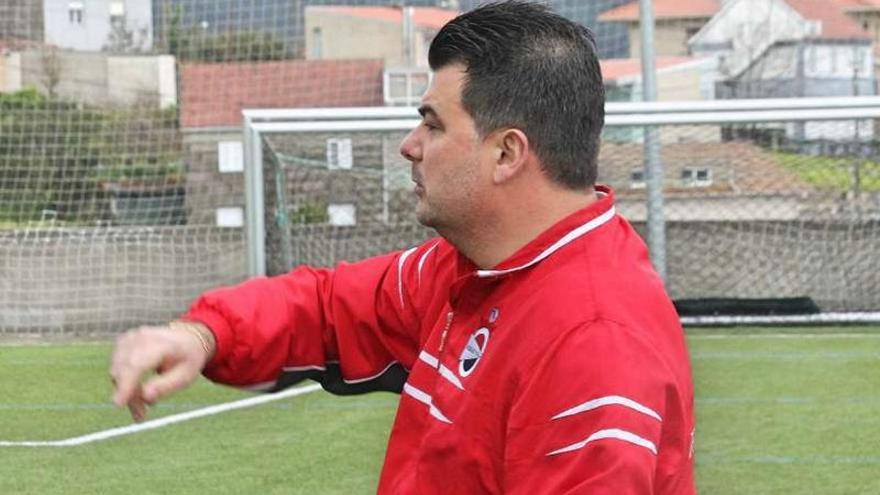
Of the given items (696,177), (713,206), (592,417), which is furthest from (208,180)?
(592,417)

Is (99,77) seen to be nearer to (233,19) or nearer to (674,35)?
(233,19)

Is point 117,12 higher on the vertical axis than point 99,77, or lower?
higher

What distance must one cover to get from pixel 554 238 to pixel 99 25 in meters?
13.2

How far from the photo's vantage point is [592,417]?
2275 millimetres

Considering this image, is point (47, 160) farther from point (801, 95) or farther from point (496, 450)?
point (496, 450)

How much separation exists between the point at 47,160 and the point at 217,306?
1063 centimetres

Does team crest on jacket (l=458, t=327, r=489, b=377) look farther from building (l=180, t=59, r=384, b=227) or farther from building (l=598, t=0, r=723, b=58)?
building (l=598, t=0, r=723, b=58)

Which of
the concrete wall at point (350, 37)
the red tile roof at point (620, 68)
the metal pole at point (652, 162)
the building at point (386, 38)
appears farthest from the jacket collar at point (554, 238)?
the concrete wall at point (350, 37)

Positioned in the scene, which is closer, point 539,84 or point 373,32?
point 539,84

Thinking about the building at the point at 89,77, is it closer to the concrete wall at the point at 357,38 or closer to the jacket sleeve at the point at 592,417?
the concrete wall at the point at 357,38

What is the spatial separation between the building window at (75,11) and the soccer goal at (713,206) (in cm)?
330

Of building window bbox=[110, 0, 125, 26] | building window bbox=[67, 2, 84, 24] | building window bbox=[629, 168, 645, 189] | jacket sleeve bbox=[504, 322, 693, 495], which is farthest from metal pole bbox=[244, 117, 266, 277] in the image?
jacket sleeve bbox=[504, 322, 693, 495]

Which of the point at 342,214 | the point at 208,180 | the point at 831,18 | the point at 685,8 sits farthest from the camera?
the point at 685,8

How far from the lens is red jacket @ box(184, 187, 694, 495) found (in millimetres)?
2289
